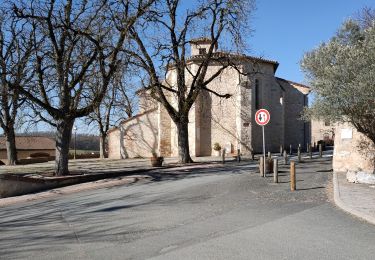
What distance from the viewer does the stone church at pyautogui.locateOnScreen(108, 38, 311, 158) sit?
3631 cm

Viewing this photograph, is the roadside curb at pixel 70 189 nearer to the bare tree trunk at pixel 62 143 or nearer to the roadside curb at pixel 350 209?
the bare tree trunk at pixel 62 143

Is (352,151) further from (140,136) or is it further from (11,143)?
(11,143)

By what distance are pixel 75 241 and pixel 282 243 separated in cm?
355

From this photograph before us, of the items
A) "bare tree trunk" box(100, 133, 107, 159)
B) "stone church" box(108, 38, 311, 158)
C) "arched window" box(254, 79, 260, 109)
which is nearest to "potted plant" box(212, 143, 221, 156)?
"stone church" box(108, 38, 311, 158)

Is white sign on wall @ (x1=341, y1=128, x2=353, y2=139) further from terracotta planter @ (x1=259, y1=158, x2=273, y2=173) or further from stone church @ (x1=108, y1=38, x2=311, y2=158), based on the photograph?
stone church @ (x1=108, y1=38, x2=311, y2=158)

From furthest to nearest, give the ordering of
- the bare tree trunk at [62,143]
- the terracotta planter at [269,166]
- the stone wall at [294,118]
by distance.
→ the stone wall at [294,118] < the bare tree trunk at [62,143] < the terracotta planter at [269,166]

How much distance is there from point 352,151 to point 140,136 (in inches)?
998

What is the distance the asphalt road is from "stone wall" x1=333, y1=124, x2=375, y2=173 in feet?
10.1

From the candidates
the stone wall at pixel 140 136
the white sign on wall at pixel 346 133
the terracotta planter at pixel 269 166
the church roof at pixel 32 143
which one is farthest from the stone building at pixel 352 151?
the church roof at pixel 32 143

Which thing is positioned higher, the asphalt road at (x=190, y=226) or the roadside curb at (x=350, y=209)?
the roadside curb at (x=350, y=209)

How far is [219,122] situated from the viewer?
36.8 meters

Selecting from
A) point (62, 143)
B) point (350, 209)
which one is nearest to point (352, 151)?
point (350, 209)

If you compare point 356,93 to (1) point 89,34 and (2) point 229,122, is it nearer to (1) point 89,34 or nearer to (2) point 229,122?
(1) point 89,34

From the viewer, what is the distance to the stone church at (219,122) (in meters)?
36.3
